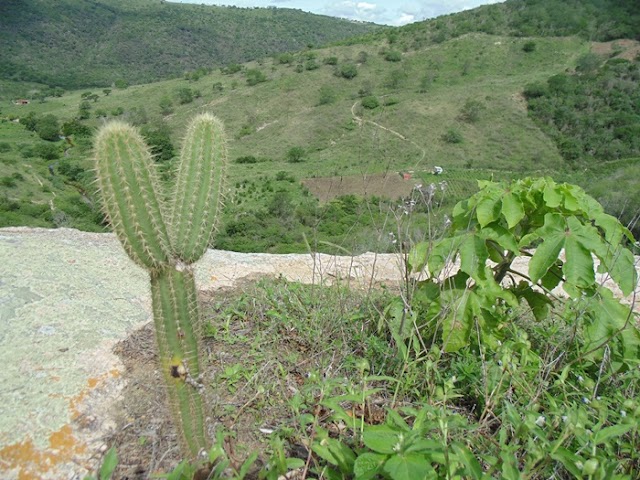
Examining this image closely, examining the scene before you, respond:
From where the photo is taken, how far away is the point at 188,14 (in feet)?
447

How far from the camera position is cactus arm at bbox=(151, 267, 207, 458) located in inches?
74.5

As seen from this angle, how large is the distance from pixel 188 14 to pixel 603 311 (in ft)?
510

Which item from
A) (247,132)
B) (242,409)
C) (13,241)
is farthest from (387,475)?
(247,132)

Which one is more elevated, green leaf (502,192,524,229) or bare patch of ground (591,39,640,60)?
bare patch of ground (591,39,640,60)

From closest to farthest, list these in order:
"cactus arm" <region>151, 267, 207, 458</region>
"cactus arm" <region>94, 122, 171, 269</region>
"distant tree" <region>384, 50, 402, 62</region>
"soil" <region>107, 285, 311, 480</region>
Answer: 1. "cactus arm" <region>94, 122, 171, 269</region>
2. "cactus arm" <region>151, 267, 207, 458</region>
3. "soil" <region>107, 285, 311, 480</region>
4. "distant tree" <region>384, 50, 402, 62</region>

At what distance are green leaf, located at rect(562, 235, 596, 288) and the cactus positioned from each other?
70.3 inches

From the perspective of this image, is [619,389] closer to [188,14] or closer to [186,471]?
[186,471]

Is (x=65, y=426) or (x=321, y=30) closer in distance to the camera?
(x=65, y=426)

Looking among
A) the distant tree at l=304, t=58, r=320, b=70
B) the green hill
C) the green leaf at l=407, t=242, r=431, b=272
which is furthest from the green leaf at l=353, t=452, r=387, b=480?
the distant tree at l=304, t=58, r=320, b=70

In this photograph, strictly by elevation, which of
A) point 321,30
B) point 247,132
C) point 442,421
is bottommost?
point 247,132

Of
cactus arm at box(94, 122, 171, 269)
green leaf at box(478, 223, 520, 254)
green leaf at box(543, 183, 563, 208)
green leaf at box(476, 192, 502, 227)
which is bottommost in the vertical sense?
green leaf at box(478, 223, 520, 254)

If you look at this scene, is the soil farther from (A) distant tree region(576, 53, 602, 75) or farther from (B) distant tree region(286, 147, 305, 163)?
(A) distant tree region(576, 53, 602, 75)

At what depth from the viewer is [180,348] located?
6.25ft

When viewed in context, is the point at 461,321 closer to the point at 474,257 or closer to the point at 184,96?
the point at 474,257
